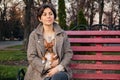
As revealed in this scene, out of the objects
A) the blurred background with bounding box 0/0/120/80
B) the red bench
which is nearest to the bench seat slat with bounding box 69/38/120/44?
the red bench

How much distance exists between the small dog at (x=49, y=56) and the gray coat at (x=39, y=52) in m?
0.05

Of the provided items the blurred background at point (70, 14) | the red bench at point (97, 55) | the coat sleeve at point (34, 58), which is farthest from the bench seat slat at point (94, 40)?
the blurred background at point (70, 14)

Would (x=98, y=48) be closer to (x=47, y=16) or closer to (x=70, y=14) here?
(x=47, y=16)

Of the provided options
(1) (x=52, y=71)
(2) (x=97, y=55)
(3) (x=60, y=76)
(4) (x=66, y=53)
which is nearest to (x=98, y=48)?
(2) (x=97, y=55)

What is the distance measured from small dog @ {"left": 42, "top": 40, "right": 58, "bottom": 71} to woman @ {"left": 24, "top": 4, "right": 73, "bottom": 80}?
29mm

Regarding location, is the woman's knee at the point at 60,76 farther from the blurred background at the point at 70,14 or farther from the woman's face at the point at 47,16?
the blurred background at the point at 70,14

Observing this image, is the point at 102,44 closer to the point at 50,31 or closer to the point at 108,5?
the point at 50,31

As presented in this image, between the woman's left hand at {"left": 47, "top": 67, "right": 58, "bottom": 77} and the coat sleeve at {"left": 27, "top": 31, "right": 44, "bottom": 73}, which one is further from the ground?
the coat sleeve at {"left": 27, "top": 31, "right": 44, "bottom": 73}

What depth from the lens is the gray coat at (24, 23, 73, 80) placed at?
15.1ft

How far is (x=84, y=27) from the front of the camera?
5648 millimetres

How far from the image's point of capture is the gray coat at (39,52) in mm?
4605

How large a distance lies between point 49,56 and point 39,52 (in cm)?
13

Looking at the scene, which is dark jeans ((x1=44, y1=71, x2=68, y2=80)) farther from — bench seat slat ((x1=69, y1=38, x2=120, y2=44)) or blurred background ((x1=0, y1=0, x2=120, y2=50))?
blurred background ((x1=0, y1=0, x2=120, y2=50))

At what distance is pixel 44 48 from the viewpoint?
4.64 metres
